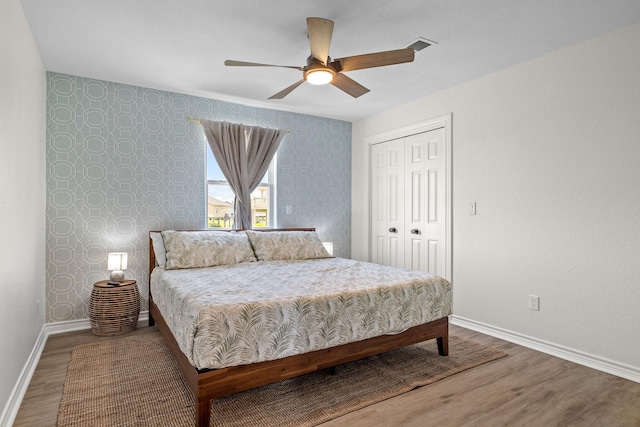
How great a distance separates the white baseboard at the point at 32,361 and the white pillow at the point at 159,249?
2.48 ft

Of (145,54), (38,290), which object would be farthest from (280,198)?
(38,290)

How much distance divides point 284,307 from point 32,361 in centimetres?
200

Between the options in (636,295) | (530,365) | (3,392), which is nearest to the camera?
(3,392)

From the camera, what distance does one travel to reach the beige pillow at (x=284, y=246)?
3834 mm

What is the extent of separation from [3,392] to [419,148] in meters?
4.05

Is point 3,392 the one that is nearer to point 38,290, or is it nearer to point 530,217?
point 38,290

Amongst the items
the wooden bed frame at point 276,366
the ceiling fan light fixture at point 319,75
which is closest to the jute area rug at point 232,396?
the wooden bed frame at point 276,366

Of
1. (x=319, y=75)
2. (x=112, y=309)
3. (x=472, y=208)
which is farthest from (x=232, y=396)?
(x=472, y=208)

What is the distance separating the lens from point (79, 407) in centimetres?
207

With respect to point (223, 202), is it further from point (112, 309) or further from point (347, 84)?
point (347, 84)

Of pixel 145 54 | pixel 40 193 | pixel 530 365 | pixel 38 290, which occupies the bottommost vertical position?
pixel 530 365

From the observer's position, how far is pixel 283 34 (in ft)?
8.84

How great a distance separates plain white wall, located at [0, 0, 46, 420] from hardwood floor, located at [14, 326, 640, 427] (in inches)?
8.9

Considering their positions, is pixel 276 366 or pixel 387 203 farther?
pixel 387 203
